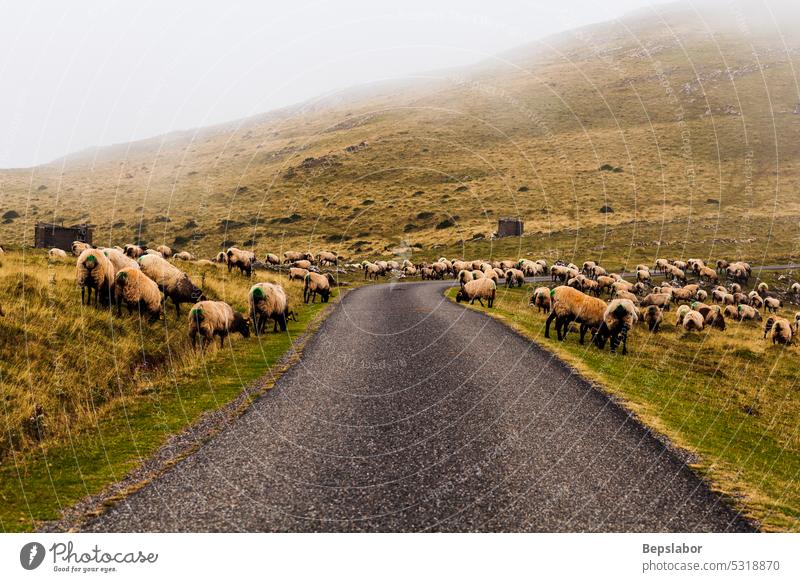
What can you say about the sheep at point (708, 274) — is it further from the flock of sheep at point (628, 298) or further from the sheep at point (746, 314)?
the sheep at point (746, 314)

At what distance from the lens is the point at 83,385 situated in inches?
455

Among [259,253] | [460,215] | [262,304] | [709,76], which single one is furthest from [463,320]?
[709,76]

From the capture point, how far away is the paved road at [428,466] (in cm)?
648

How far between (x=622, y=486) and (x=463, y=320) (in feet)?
52.4

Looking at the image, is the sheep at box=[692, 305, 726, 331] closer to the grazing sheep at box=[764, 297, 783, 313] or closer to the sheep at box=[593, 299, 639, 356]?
the grazing sheep at box=[764, 297, 783, 313]

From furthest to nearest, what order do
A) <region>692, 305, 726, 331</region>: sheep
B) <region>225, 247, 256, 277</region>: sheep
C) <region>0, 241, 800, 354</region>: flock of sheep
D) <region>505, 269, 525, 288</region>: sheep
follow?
1. <region>505, 269, 525, 288</region>: sheep
2. <region>225, 247, 256, 277</region>: sheep
3. <region>692, 305, 726, 331</region>: sheep
4. <region>0, 241, 800, 354</region>: flock of sheep

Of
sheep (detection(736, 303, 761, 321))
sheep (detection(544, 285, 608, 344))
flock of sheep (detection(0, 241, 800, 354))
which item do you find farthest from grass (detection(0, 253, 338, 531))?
sheep (detection(736, 303, 761, 321))

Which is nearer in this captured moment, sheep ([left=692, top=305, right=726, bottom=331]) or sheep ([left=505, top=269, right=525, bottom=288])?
sheep ([left=692, top=305, right=726, bottom=331])

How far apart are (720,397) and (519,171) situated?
3784 inches

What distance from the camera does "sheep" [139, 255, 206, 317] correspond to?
1977 centimetres

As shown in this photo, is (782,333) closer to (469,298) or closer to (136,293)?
(469,298)

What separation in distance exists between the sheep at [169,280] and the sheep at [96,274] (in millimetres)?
2591

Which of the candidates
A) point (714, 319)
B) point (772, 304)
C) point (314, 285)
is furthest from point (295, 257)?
point (772, 304)

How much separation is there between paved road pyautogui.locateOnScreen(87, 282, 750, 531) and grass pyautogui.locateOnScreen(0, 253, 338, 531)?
1.22 m
